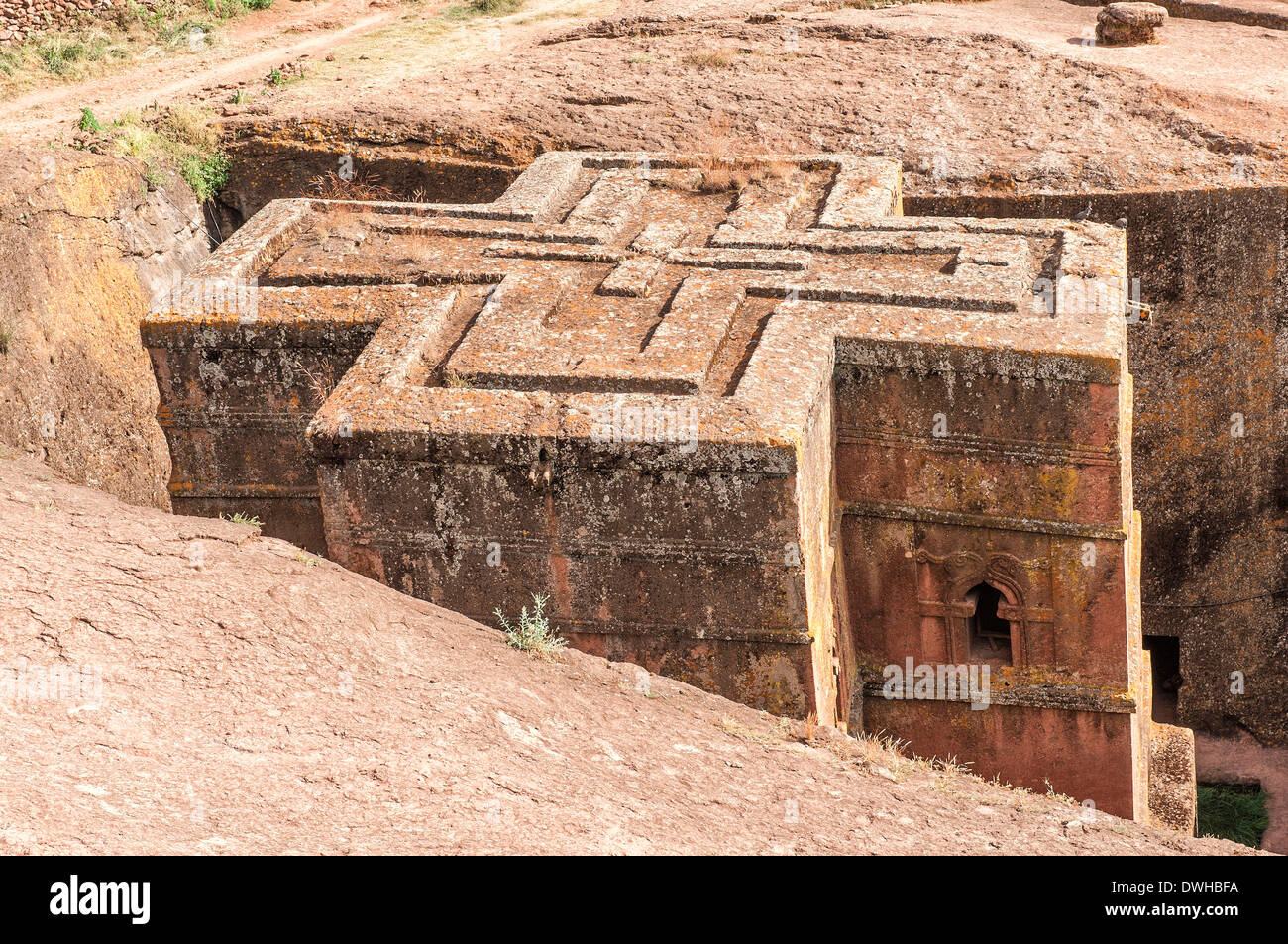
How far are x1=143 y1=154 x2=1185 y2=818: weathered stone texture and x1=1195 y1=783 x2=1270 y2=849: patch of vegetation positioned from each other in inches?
106

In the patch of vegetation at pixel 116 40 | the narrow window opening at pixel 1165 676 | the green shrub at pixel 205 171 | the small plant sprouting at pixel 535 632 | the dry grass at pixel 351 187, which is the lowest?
the narrow window opening at pixel 1165 676

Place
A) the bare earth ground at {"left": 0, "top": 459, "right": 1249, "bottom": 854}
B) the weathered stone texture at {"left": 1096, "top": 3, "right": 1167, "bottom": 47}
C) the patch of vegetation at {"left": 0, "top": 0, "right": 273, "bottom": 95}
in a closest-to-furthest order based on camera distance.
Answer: the bare earth ground at {"left": 0, "top": 459, "right": 1249, "bottom": 854}
the weathered stone texture at {"left": 1096, "top": 3, "right": 1167, "bottom": 47}
the patch of vegetation at {"left": 0, "top": 0, "right": 273, "bottom": 95}

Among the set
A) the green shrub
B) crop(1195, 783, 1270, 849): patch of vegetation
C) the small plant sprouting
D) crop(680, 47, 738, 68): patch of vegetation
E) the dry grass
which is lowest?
crop(1195, 783, 1270, 849): patch of vegetation

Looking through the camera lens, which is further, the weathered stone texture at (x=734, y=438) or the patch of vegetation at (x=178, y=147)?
the patch of vegetation at (x=178, y=147)

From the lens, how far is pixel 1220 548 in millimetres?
11078

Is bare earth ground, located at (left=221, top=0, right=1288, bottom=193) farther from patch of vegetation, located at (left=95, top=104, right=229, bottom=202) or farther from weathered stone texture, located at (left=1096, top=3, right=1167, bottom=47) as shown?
patch of vegetation, located at (left=95, top=104, right=229, bottom=202)

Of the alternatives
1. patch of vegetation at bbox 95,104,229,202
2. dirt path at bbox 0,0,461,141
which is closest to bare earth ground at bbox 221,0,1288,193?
patch of vegetation at bbox 95,104,229,202

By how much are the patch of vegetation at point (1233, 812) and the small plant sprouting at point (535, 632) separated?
657 cm

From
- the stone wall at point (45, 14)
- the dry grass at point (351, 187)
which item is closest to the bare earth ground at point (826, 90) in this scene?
the dry grass at point (351, 187)

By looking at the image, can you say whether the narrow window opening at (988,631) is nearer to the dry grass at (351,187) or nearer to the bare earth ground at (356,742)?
the bare earth ground at (356,742)

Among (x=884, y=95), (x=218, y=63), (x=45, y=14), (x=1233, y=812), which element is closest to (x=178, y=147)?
(x=218, y=63)

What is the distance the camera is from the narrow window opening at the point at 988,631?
7938 millimetres

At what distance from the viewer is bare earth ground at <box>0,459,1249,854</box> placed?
448cm

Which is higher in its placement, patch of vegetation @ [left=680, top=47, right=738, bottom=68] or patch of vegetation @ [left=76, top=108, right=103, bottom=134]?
patch of vegetation @ [left=680, top=47, right=738, bottom=68]
